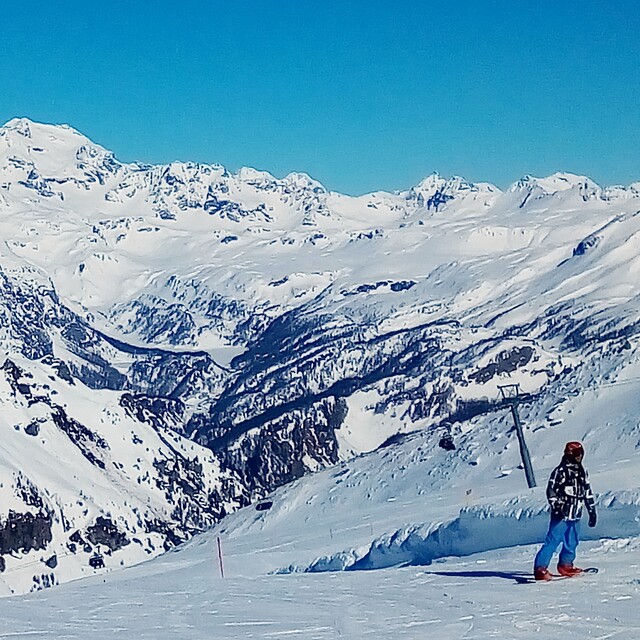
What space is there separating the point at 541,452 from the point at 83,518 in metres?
110

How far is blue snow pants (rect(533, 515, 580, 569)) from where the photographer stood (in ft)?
57.2

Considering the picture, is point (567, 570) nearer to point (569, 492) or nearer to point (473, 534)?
point (569, 492)

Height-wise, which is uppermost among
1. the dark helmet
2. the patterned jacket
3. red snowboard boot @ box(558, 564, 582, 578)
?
the dark helmet

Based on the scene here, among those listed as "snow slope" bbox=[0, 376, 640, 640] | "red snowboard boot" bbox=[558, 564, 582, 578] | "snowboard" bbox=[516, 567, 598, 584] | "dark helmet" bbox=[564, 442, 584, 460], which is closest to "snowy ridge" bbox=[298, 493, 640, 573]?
"snow slope" bbox=[0, 376, 640, 640]

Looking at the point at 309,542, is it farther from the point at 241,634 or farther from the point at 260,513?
the point at 260,513

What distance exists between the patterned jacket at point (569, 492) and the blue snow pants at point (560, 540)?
0.40 feet

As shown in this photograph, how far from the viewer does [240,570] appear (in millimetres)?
33062

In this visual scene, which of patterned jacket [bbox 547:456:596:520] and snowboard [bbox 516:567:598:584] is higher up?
patterned jacket [bbox 547:456:596:520]

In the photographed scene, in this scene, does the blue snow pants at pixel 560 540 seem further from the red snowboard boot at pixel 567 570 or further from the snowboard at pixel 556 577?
the snowboard at pixel 556 577

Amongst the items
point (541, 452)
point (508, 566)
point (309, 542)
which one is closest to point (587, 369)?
point (541, 452)

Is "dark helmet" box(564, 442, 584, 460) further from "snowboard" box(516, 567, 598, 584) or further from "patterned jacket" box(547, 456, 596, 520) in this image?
"snowboard" box(516, 567, 598, 584)

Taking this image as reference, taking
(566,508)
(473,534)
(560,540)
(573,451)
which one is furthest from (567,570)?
(473,534)

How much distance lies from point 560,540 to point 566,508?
1.85 feet

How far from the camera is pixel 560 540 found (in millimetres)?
17484
